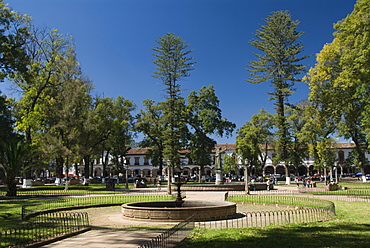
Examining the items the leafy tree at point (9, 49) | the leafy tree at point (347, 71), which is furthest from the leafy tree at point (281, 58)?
the leafy tree at point (9, 49)

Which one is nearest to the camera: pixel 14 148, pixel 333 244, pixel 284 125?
pixel 333 244

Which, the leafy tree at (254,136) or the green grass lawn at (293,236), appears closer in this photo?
the green grass lawn at (293,236)

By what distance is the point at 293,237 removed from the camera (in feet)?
26.3

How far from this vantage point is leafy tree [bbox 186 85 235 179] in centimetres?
4597

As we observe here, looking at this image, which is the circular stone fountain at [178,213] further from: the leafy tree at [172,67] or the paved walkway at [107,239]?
Result: the leafy tree at [172,67]

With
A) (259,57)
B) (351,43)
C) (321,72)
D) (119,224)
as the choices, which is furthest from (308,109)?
(119,224)

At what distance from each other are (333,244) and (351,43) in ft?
67.4

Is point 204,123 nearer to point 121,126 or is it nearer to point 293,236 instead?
point 121,126

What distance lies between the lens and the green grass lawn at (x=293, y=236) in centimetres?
725

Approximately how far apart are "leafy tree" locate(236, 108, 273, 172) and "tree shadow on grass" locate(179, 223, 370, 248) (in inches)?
1638

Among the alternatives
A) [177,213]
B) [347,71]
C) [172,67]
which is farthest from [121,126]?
[177,213]

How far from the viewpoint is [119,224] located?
1125cm

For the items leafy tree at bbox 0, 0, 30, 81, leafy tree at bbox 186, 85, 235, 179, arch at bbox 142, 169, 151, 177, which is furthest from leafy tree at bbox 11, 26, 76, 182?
arch at bbox 142, 169, 151, 177

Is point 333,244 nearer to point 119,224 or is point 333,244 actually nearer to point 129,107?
point 119,224
